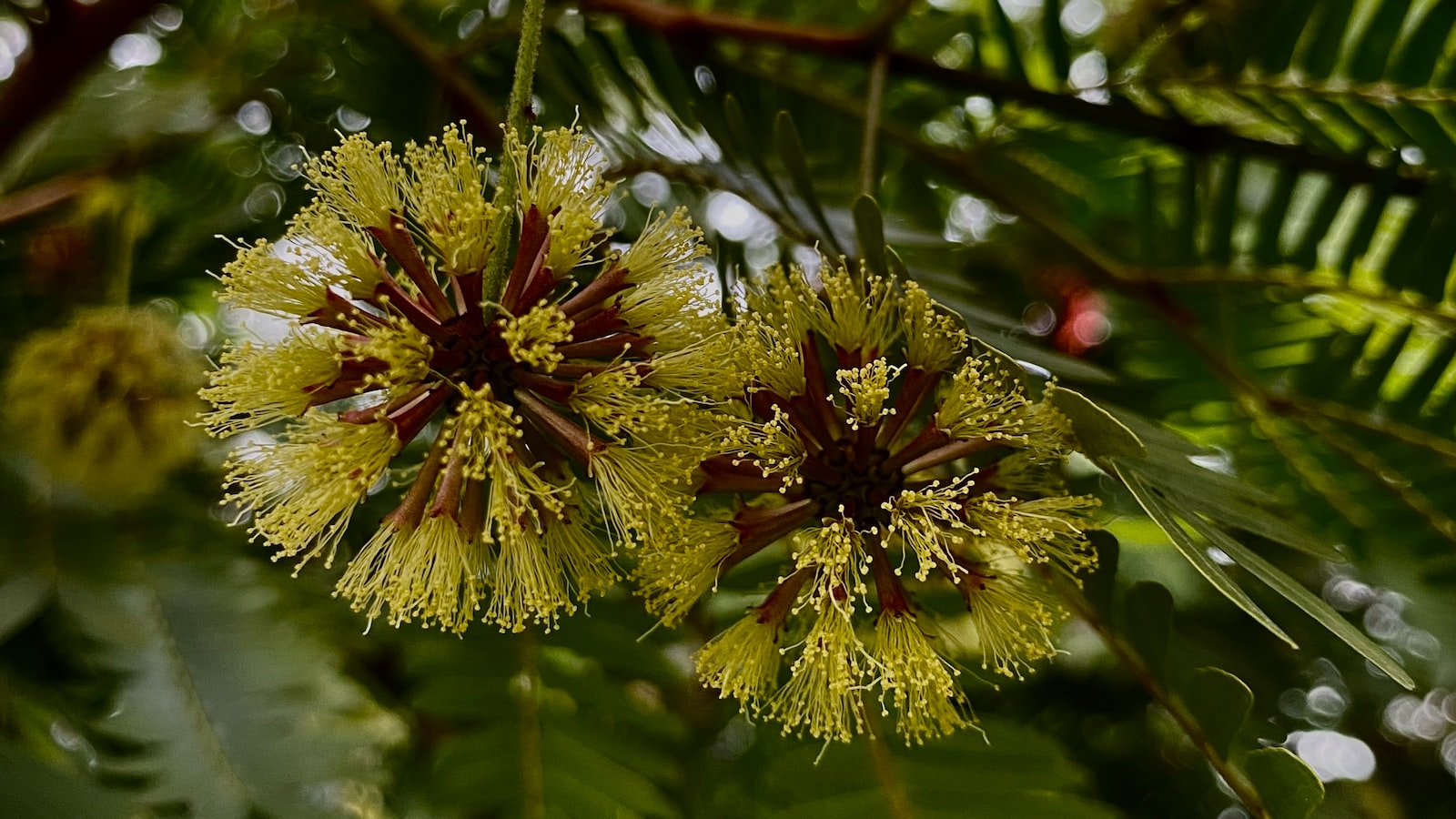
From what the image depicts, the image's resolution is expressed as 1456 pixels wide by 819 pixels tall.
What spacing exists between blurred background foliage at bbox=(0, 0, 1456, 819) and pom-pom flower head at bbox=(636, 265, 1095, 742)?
8 centimetres

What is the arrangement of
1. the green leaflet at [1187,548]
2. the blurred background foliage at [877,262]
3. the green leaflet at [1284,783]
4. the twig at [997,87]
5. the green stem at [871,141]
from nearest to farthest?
the green leaflet at [1187,548] < the green leaflet at [1284,783] < the green stem at [871,141] < the blurred background foliage at [877,262] < the twig at [997,87]

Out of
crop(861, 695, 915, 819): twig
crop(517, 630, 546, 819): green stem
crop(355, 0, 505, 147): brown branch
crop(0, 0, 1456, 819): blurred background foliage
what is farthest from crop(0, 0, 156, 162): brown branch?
crop(861, 695, 915, 819): twig

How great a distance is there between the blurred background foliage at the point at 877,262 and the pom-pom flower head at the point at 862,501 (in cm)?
8

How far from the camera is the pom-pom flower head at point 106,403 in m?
1.79

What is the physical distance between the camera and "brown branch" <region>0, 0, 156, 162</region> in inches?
74.5

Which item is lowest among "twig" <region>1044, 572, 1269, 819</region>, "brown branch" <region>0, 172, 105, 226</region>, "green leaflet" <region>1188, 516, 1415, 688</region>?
"brown branch" <region>0, 172, 105, 226</region>

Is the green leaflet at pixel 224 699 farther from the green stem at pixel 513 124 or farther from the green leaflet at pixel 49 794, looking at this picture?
the green stem at pixel 513 124

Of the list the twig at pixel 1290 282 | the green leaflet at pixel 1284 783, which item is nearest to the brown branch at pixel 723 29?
the twig at pixel 1290 282

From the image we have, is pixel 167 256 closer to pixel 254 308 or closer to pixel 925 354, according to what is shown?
pixel 254 308

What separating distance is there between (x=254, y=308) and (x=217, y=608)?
0.72m

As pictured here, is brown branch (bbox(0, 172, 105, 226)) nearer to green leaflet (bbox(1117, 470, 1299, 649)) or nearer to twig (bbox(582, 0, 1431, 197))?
twig (bbox(582, 0, 1431, 197))

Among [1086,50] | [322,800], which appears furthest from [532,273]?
[1086,50]

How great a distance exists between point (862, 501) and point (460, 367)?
401 millimetres

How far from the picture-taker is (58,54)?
191cm
